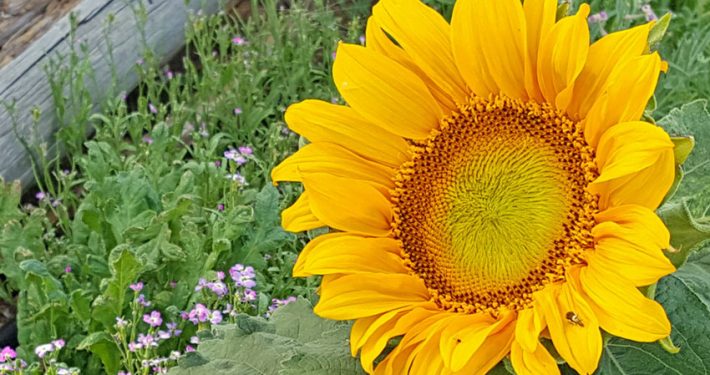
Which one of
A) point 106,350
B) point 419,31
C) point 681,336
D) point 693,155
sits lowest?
point 106,350

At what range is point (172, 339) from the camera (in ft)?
10.0

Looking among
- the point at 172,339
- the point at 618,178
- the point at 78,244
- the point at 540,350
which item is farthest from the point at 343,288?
the point at 78,244

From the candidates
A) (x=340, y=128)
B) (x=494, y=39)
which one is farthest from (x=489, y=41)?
(x=340, y=128)

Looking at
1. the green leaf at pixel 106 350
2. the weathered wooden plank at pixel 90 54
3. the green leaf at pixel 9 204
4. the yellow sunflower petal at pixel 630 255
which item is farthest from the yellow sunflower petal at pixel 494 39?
the weathered wooden plank at pixel 90 54

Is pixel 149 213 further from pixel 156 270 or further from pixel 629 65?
pixel 629 65

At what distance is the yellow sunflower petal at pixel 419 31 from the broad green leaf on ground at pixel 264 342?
403 mm

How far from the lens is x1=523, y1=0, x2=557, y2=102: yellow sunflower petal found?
1.32m

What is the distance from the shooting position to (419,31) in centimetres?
140

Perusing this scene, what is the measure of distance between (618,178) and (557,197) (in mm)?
111

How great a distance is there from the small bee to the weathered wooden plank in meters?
2.72

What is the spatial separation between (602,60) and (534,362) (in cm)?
37

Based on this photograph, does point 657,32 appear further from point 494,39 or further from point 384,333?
point 384,333

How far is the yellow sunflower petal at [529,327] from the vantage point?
1.23m

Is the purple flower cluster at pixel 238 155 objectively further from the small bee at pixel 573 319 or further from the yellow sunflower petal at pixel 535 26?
the small bee at pixel 573 319
